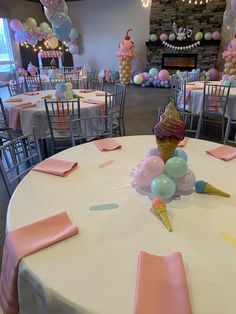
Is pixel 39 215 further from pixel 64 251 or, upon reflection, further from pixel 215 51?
pixel 215 51

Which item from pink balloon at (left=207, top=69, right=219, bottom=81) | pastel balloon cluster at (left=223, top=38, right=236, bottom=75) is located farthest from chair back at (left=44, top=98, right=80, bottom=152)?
pink balloon at (left=207, top=69, right=219, bottom=81)

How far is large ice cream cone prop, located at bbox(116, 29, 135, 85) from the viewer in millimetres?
8414

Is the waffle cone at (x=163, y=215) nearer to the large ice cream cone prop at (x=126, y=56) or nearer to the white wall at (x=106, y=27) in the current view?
the large ice cream cone prop at (x=126, y=56)

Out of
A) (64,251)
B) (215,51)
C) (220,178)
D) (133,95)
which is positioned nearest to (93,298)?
(64,251)

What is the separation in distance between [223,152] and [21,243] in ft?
4.16

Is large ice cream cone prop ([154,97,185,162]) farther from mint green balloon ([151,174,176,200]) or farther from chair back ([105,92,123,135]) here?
chair back ([105,92,123,135])

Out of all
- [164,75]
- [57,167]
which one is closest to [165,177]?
[57,167]

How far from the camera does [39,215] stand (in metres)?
1.02

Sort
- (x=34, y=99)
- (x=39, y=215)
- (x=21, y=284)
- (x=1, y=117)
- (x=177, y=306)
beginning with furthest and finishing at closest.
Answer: (x=34, y=99) < (x=1, y=117) < (x=39, y=215) < (x=21, y=284) < (x=177, y=306)

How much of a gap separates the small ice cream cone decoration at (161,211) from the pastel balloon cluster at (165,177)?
0.21ft

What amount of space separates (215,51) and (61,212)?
28.5ft

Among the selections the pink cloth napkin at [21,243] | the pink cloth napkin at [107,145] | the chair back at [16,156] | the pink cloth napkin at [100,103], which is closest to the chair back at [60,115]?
the pink cloth napkin at [100,103]

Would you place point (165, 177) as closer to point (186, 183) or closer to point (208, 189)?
point (186, 183)

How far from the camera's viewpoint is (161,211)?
39.4 inches
